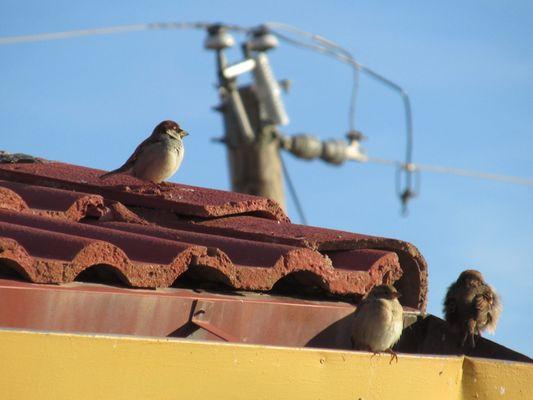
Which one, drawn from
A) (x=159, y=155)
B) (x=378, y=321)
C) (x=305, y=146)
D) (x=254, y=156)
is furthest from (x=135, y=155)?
(x=305, y=146)

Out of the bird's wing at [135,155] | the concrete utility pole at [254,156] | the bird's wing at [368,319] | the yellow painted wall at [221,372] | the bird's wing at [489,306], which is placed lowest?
the yellow painted wall at [221,372]

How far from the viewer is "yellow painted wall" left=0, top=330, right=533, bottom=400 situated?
309 centimetres

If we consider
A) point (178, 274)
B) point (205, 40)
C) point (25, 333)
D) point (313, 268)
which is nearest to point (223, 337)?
point (178, 274)

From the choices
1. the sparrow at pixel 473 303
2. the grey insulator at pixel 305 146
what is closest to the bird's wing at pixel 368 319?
the sparrow at pixel 473 303

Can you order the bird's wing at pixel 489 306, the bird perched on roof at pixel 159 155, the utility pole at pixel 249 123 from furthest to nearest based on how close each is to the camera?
the utility pole at pixel 249 123 → the bird perched on roof at pixel 159 155 → the bird's wing at pixel 489 306

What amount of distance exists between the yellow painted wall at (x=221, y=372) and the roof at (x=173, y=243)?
375mm

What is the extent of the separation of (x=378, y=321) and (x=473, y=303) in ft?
6.14

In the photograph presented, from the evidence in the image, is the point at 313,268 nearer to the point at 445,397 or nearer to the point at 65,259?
the point at 445,397

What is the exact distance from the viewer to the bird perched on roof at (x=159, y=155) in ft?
23.0

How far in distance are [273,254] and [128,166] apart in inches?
120

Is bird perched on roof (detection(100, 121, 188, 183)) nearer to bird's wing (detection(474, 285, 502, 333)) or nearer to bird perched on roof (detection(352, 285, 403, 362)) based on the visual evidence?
bird's wing (detection(474, 285, 502, 333))

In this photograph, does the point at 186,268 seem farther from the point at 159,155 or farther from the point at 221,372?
the point at 159,155

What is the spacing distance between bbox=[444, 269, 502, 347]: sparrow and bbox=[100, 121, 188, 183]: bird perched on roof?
1808mm

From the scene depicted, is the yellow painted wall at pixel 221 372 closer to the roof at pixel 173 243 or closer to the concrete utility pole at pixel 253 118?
the roof at pixel 173 243
